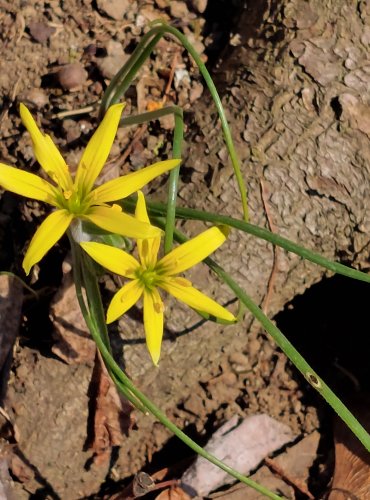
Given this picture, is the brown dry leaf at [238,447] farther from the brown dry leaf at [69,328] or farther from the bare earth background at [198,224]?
the brown dry leaf at [69,328]

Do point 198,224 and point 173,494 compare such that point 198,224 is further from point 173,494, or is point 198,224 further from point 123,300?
point 173,494

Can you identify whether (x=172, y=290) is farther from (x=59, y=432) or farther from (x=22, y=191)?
(x=59, y=432)

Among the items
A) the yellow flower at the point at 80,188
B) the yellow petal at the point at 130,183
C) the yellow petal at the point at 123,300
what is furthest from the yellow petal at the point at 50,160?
the yellow petal at the point at 123,300

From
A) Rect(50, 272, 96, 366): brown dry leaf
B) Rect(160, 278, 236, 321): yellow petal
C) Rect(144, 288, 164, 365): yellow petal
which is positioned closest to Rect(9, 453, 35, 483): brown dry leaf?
Rect(50, 272, 96, 366): brown dry leaf

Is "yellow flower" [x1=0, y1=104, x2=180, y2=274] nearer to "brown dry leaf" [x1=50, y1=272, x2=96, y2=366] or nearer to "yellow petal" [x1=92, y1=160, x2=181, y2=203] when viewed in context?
"yellow petal" [x1=92, y1=160, x2=181, y2=203]

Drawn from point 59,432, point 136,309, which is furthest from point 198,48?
point 59,432
